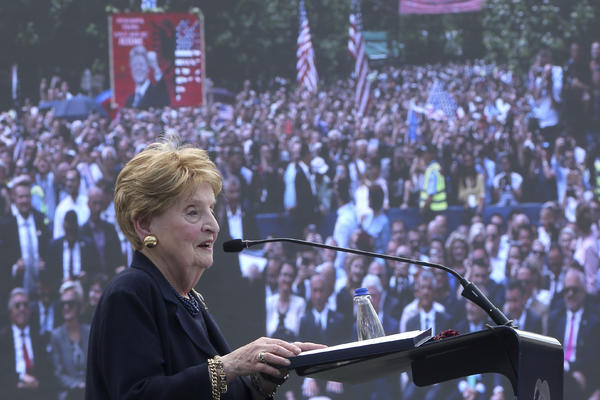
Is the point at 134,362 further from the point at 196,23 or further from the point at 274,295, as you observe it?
the point at 196,23

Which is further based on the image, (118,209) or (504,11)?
(504,11)

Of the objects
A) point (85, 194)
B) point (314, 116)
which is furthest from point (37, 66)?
point (314, 116)

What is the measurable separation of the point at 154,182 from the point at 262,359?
432mm

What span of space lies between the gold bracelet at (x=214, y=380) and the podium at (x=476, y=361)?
5.9 inches

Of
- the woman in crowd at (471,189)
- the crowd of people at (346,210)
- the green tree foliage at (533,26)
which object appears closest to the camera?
the crowd of people at (346,210)

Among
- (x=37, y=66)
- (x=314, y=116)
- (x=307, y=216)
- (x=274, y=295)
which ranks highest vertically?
(x=37, y=66)

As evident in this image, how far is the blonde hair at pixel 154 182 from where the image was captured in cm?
Answer: 171

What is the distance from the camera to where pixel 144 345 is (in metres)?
1.55

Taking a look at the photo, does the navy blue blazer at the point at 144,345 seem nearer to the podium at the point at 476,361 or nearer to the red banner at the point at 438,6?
the podium at the point at 476,361

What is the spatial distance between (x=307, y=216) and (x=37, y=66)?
232 centimetres

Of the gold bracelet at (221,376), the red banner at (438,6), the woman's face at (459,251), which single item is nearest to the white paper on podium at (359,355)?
the gold bracelet at (221,376)

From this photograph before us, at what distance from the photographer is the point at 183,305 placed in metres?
1.74

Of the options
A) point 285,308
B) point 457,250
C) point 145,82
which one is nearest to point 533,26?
point 457,250

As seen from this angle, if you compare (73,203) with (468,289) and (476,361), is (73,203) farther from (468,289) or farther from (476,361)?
(476,361)
